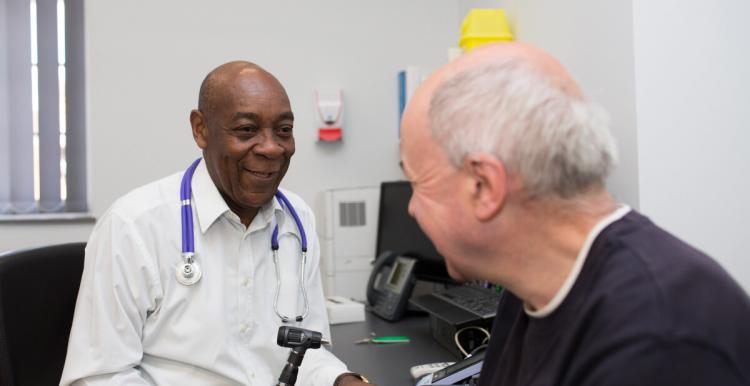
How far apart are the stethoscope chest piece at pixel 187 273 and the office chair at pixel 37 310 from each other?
29 centimetres

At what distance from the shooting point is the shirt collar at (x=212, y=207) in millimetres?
1461

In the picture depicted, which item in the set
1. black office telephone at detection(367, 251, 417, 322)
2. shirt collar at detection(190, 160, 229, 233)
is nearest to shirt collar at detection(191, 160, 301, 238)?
shirt collar at detection(190, 160, 229, 233)

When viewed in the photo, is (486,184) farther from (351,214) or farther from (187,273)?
(351,214)

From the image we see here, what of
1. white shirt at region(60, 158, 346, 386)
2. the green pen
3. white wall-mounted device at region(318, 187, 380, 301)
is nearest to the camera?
white shirt at region(60, 158, 346, 386)

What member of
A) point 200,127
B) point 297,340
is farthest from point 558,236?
point 200,127

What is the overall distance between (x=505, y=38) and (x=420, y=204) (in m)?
1.35

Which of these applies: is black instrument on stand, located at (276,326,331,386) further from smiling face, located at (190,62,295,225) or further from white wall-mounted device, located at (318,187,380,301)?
white wall-mounted device, located at (318,187,380,301)

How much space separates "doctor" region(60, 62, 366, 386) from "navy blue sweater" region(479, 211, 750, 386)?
78 cm

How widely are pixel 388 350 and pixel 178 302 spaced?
652 mm

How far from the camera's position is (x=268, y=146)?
4.81 feet

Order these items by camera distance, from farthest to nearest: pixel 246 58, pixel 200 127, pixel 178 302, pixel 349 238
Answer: pixel 246 58 < pixel 349 238 < pixel 200 127 < pixel 178 302

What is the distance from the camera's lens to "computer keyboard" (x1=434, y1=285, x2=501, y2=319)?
1.65 metres

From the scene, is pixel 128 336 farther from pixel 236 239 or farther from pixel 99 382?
pixel 236 239

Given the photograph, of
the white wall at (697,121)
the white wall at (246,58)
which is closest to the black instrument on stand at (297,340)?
the white wall at (697,121)
